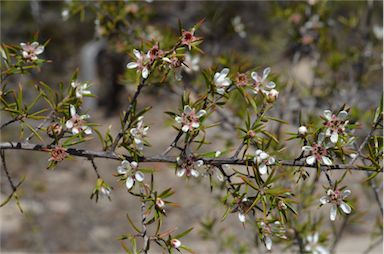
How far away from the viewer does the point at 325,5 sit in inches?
144

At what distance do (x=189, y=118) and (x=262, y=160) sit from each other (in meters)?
0.27

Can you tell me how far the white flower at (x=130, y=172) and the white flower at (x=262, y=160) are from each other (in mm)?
373

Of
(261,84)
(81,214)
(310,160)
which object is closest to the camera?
(310,160)

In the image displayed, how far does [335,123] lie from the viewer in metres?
1.61

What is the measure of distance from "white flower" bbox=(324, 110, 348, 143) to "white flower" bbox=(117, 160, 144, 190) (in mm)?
605

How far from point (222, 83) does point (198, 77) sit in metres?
1.89

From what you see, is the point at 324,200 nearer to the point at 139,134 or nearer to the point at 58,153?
the point at 139,134

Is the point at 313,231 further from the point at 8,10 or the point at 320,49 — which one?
the point at 8,10

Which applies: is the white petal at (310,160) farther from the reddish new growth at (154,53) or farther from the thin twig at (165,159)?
the reddish new growth at (154,53)

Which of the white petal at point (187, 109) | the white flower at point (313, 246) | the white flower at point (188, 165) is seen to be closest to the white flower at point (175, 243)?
the white flower at point (188, 165)

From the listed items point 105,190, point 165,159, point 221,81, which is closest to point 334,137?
point 221,81

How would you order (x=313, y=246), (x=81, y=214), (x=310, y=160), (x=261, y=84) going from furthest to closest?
(x=81, y=214), (x=313, y=246), (x=261, y=84), (x=310, y=160)

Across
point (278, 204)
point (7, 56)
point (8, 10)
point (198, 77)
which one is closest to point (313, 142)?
point (278, 204)

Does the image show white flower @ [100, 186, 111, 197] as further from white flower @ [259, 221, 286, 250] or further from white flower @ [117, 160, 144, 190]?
white flower @ [259, 221, 286, 250]
